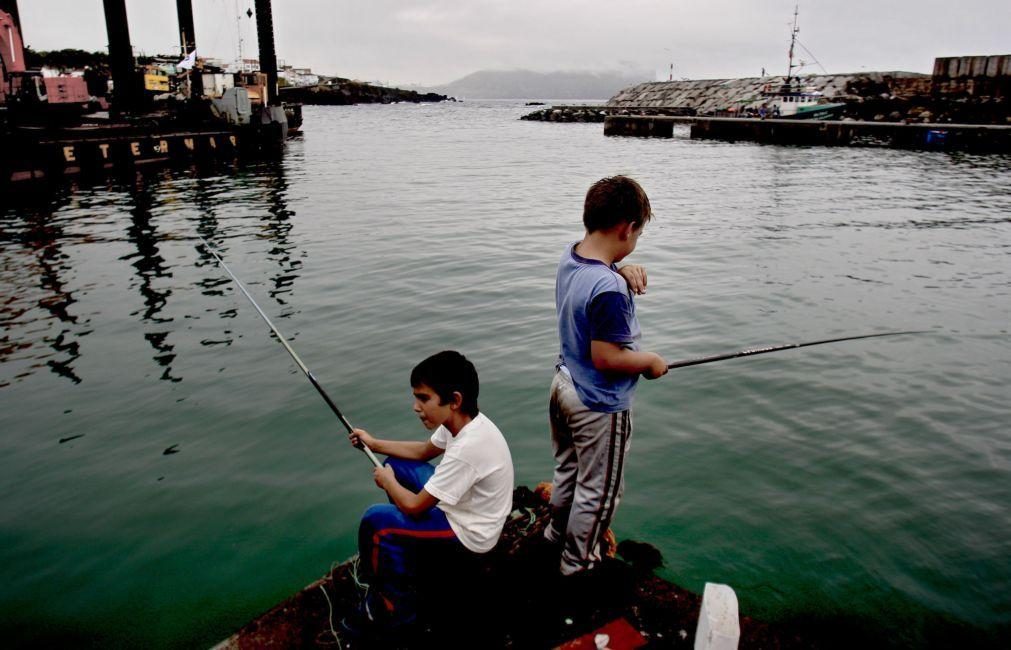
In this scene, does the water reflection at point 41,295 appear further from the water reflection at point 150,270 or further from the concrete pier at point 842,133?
the concrete pier at point 842,133

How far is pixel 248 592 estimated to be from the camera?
3.85 metres

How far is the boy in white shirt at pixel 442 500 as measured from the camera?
99.5 inches

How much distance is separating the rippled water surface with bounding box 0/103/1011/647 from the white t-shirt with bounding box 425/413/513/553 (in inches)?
70.7

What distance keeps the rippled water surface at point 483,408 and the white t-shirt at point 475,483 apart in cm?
180

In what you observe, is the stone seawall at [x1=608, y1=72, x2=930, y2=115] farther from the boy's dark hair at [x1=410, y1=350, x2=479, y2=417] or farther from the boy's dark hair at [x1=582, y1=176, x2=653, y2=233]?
the boy's dark hair at [x1=410, y1=350, x2=479, y2=417]

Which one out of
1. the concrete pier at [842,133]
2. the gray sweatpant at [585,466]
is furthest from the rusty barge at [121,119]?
the concrete pier at [842,133]

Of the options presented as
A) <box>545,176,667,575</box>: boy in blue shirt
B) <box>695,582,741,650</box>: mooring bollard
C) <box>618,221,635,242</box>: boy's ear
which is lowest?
<box>695,582,741,650</box>: mooring bollard

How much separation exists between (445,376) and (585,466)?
2.65 ft

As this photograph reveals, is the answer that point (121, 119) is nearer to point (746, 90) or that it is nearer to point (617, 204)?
point (617, 204)

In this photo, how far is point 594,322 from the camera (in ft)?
8.41

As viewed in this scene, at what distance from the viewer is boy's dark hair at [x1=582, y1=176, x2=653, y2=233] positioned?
253 cm

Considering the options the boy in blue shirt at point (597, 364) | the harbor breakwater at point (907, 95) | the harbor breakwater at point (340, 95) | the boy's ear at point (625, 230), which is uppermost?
the harbor breakwater at point (340, 95)

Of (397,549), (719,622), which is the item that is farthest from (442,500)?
(719,622)

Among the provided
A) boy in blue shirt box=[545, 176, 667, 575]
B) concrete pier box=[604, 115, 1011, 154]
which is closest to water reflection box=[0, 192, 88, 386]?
boy in blue shirt box=[545, 176, 667, 575]
